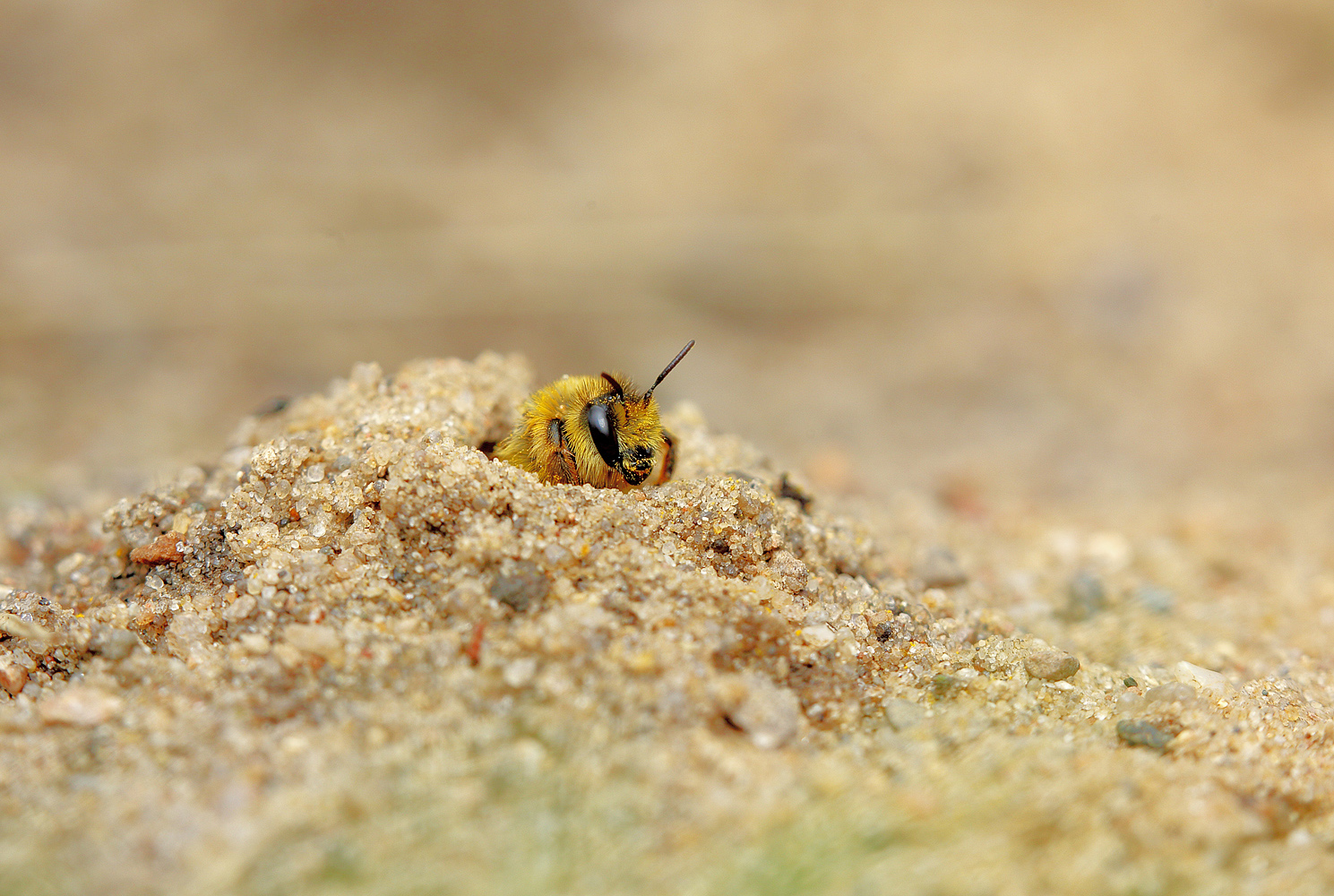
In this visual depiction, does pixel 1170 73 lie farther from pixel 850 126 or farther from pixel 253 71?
pixel 253 71

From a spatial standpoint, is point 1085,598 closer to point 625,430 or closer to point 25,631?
point 625,430

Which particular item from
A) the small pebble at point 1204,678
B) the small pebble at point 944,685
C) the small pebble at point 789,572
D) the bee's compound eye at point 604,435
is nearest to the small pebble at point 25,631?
the bee's compound eye at point 604,435

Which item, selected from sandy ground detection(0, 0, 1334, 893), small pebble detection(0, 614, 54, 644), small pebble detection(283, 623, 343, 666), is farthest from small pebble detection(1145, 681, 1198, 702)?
small pebble detection(0, 614, 54, 644)

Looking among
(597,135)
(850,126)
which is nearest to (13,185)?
(597,135)

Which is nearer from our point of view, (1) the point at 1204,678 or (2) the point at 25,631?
(2) the point at 25,631

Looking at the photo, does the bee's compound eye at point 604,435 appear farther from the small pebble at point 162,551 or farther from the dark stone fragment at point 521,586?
the small pebble at point 162,551

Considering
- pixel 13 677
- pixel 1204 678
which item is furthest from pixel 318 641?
pixel 1204 678
